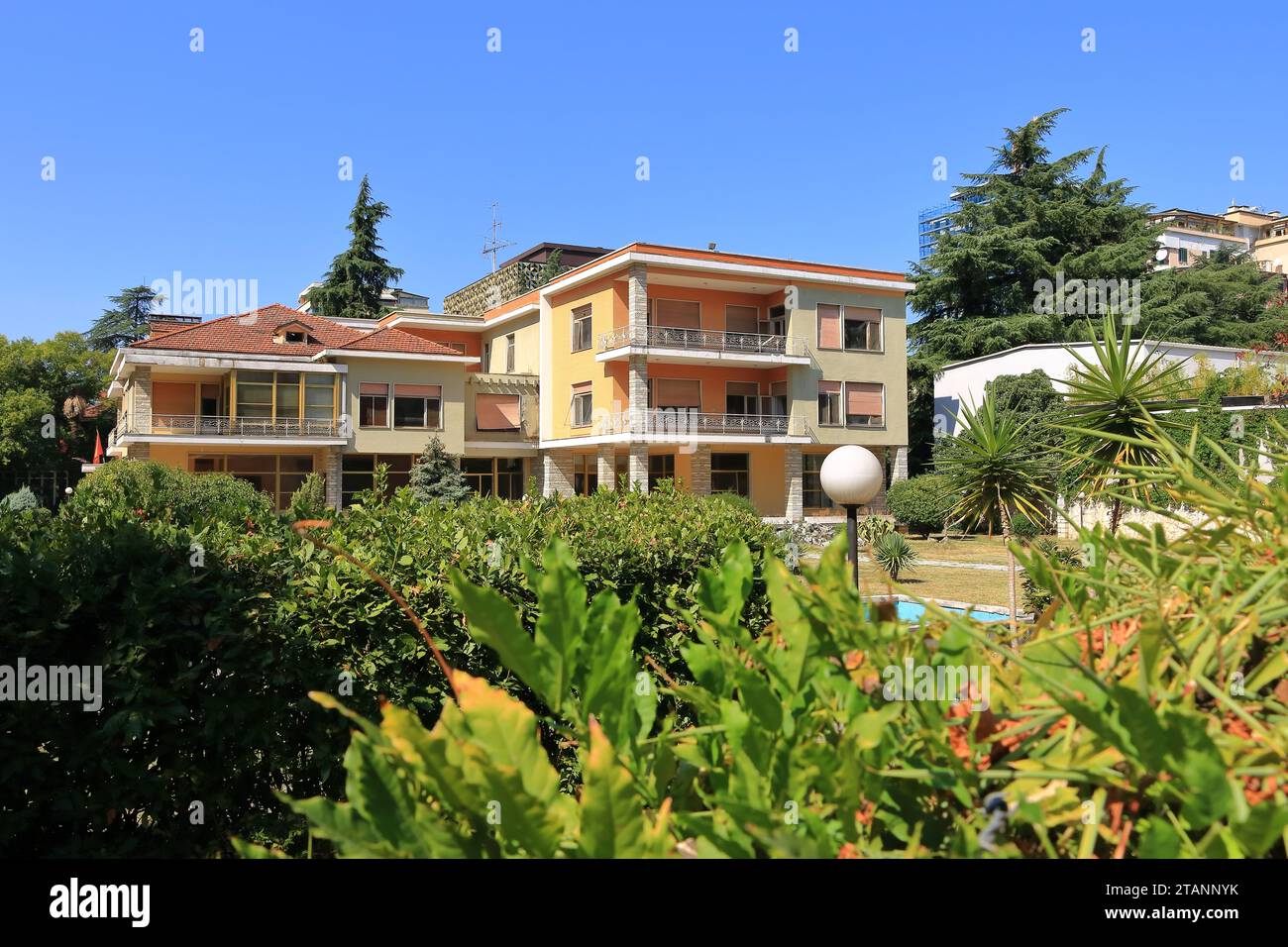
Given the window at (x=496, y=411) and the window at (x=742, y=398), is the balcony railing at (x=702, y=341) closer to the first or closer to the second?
the window at (x=742, y=398)

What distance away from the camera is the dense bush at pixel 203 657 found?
4.01 meters

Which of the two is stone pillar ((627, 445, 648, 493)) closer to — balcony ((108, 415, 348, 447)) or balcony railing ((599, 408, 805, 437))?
balcony railing ((599, 408, 805, 437))

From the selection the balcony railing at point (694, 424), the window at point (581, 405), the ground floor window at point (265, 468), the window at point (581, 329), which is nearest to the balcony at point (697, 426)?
the balcony railing at point (694, 424)

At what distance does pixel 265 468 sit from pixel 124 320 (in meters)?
35.7

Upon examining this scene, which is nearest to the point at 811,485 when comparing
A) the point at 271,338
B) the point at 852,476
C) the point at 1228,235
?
the point at 271,338

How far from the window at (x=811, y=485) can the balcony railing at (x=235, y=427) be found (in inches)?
740

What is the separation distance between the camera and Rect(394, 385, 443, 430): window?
120 ft

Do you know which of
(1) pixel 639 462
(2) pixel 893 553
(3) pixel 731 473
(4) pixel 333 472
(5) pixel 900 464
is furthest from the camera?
(5) pixel 900 464

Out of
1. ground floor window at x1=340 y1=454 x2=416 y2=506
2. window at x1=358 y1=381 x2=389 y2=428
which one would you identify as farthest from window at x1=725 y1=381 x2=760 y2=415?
window at x1=358 y1=381 x2=389 y2=428

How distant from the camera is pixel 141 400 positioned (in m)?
32.8

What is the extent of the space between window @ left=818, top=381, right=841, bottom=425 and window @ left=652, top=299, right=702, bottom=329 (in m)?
5.78

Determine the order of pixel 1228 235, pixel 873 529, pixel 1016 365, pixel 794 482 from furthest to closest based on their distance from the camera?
pixel 1228 235
pixel 1016 365
pixel 794 482
pixel 873 529

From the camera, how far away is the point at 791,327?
36.2 meters

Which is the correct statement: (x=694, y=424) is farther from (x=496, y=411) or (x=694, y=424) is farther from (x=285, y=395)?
(x=285, y=395)
